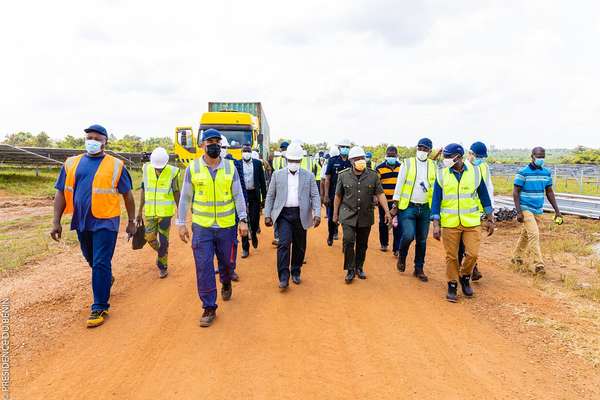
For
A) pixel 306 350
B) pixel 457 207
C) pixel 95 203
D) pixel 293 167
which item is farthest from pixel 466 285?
pixel 95 203

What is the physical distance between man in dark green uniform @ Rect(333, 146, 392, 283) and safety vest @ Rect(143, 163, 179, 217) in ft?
8.39

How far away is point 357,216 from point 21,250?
6.50m

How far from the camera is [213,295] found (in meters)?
4.34

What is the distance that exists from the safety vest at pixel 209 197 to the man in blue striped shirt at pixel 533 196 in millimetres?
4672

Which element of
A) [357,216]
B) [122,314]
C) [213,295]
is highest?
[357,216]

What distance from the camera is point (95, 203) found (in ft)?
14.2

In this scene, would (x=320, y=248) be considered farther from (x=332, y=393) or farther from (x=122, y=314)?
(x=332, y=393)

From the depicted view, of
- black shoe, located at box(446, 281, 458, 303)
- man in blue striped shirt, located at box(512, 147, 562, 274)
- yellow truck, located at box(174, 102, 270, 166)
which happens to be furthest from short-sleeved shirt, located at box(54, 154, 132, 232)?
yellow truck, located at box(174, 102, 270, 166)

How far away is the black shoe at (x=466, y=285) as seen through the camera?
527cm

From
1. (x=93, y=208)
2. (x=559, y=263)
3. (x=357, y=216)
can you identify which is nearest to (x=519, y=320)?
(x=357, y=216)

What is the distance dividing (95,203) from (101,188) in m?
0.18

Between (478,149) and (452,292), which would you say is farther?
(478,149)

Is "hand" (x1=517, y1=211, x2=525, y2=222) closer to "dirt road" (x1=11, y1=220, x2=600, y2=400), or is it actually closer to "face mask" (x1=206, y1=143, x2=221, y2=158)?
"dirt road" (x1=11, y1=220, x2=600, y2=400)

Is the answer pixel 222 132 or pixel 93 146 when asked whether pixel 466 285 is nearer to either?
pixel 93 146
